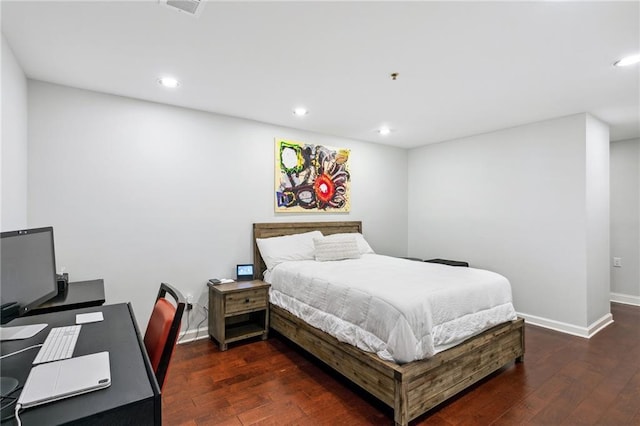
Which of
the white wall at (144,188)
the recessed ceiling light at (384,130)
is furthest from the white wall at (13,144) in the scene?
the recessed ceiling light at (384,130)

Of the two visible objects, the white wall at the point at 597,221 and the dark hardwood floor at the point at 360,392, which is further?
the white wall at the point at 597,221

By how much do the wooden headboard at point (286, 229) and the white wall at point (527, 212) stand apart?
1588mm

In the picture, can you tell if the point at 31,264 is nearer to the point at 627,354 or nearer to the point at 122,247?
the point at 122,247

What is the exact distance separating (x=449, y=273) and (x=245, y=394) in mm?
1976

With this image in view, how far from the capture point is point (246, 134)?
12.3 ft

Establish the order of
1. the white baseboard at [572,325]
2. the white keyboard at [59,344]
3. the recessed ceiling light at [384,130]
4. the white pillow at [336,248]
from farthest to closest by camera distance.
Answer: the recessed ceiling light at [384,130] → the white pillow at [336,248] → the white baseboard at [572,325] → the white keyboard at [59,344]

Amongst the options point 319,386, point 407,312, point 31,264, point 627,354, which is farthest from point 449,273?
point 31,264

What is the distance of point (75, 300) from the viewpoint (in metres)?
2.05

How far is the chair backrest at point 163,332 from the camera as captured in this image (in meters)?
1.25

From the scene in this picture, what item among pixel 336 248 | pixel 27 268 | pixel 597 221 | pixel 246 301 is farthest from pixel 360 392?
pixel 597 221

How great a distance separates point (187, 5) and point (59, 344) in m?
1.74

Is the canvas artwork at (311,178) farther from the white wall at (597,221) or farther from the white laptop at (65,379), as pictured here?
the white laptop at (65,379)

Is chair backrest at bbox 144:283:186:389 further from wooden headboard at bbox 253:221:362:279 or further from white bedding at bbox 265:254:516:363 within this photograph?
wooden headboard at bbox 253:221:362:279

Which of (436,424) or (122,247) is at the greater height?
(122,247)
